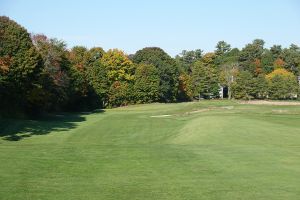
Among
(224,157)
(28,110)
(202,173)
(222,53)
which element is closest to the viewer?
(202,173)

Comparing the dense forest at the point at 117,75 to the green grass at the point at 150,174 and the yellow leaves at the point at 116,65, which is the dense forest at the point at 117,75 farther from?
the green grass at the point at 150,174

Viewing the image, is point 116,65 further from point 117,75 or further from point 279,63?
point 279,63

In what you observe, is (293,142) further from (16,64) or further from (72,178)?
(16,64)

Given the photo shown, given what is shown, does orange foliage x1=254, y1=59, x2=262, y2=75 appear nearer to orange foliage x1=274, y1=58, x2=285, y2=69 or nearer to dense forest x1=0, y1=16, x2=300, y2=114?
dense forest x1=0, y1=16, x2=300, y2=114

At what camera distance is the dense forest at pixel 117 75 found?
47188mm

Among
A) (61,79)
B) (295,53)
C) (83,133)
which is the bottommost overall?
(83,133)

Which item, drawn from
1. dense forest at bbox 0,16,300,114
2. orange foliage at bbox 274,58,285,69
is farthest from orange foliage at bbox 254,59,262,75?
orange foliage at bbox 274,58,285,69

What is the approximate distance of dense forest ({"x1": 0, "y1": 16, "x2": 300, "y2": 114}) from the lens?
47.2 meters

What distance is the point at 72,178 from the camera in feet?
40.7

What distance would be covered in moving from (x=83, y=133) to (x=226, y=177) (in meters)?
25.4

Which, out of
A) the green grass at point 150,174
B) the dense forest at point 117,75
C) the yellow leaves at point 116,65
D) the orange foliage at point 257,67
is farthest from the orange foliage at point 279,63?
the green grass at point 150,174

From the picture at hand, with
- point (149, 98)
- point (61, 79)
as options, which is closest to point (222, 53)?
point (149, 98)

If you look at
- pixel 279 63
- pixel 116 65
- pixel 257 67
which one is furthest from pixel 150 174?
pixel 279 63

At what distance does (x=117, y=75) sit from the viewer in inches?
3844
